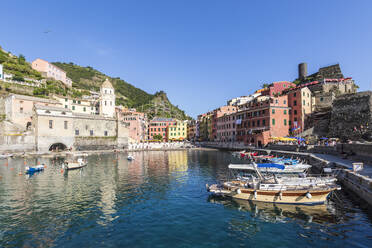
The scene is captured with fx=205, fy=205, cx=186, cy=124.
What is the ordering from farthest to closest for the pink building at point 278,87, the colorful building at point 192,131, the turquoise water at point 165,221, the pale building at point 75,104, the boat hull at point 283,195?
the colorful building at point 192,131, the pale building at point 75,104, the pink building at point 278,87, the boat hull at point 283,195, the turquoise water at point 165,221

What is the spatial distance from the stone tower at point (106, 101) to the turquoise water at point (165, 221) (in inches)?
2688

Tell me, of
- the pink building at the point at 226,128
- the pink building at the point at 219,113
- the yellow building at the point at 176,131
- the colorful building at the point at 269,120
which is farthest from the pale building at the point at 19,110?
the colorful building at the point at 269,120

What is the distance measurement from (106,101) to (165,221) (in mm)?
82682

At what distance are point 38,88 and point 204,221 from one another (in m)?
95.1

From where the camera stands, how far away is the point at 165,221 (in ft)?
47.9

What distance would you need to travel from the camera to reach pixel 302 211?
15.7 meters

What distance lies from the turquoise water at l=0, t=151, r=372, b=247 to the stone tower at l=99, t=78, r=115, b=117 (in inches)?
2688

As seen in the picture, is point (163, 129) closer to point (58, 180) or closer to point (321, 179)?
point (58, 180)

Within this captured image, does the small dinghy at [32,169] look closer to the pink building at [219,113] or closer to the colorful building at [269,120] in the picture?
the colorful building at [269,120]

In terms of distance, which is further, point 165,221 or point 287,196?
point 287,196

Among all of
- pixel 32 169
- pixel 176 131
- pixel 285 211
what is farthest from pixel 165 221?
pixel 176 131

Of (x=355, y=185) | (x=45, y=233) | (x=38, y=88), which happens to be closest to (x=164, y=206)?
(x=45, y=233)

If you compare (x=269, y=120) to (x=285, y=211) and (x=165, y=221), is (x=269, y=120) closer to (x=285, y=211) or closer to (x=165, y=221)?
(x=285, y=211)

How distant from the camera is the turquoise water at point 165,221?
11609mm
